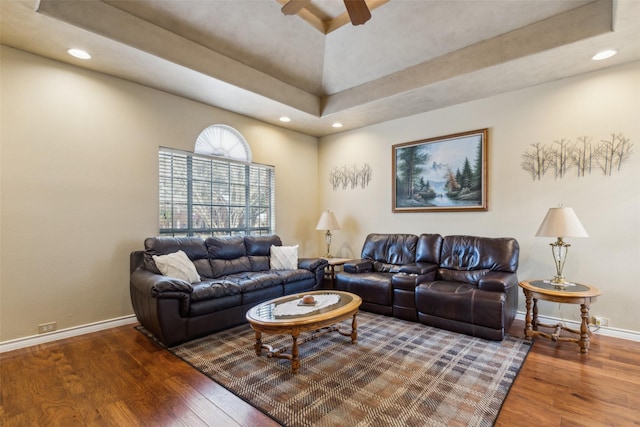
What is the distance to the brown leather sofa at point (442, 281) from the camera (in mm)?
3123

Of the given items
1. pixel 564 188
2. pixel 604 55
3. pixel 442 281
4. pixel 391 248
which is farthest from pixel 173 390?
pixel 604 55

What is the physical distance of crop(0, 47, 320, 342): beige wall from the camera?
2.96 m

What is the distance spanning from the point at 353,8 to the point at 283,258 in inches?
126

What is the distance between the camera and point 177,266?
3391 millimetres

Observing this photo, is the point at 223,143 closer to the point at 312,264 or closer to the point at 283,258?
the point at 283,258

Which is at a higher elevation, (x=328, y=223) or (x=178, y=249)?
(x=328, y=223)

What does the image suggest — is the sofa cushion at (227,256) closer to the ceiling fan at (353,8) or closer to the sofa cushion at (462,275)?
the sofa cushion at (462,275)

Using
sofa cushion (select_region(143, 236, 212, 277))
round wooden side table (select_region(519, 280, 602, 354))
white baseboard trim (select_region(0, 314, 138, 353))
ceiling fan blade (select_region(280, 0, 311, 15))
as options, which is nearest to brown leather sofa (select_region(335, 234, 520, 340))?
round wooden side table (select_region(519, 280, 602, 354))

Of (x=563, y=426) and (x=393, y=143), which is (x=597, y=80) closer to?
(x=393, y=143)

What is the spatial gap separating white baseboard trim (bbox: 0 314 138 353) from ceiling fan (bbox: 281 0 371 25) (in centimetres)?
381

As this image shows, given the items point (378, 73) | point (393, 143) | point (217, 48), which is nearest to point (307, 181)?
point (393, 143)

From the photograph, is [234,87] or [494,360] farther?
[234,87]

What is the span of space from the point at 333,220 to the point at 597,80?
3839 millimetres

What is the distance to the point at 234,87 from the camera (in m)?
3.80
